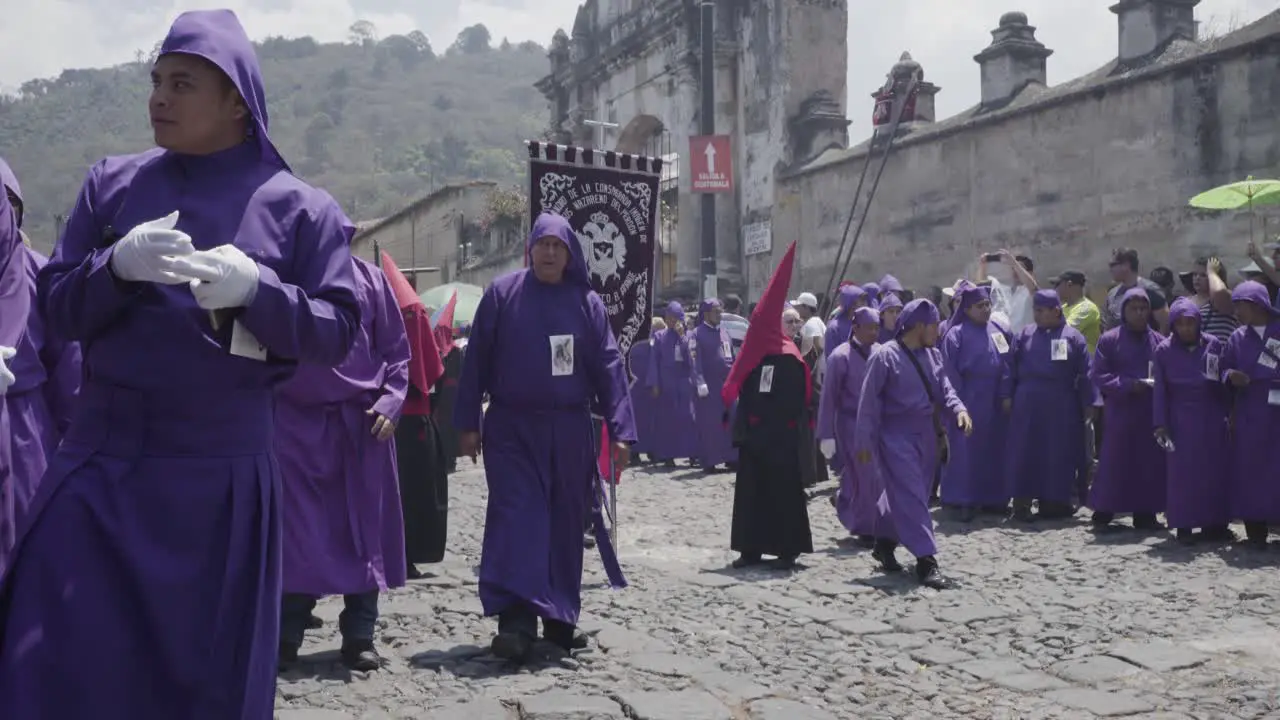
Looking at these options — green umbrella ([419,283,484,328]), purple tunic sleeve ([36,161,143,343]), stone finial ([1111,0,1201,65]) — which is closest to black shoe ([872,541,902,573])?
purple tunic sleeve ([36,161,143,343])

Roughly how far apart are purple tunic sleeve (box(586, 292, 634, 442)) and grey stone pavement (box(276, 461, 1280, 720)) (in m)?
1.05

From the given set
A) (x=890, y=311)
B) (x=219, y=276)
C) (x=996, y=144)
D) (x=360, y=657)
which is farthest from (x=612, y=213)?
(x=996, y=144)

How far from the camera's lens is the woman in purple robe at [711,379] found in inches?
601

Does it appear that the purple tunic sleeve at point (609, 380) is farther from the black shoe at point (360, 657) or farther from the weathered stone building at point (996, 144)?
the weathered stone building at point (996, 144)

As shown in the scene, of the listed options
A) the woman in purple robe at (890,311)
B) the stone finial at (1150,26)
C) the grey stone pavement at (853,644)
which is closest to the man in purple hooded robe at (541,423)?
the grey stone pavement at (853,644)

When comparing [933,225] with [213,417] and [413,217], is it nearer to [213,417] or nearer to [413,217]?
[213,417]

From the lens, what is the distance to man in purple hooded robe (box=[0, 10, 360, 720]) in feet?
8.68

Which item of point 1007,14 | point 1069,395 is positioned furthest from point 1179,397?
point 1007,14

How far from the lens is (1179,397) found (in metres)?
9.38

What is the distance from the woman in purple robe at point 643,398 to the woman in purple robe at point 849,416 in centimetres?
627

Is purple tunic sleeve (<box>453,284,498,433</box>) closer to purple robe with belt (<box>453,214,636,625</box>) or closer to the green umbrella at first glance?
purple robe with belt (<box>453,214,636,625</box>)

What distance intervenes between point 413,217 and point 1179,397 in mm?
35147

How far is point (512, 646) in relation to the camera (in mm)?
5746

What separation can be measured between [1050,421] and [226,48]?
29.7ft
